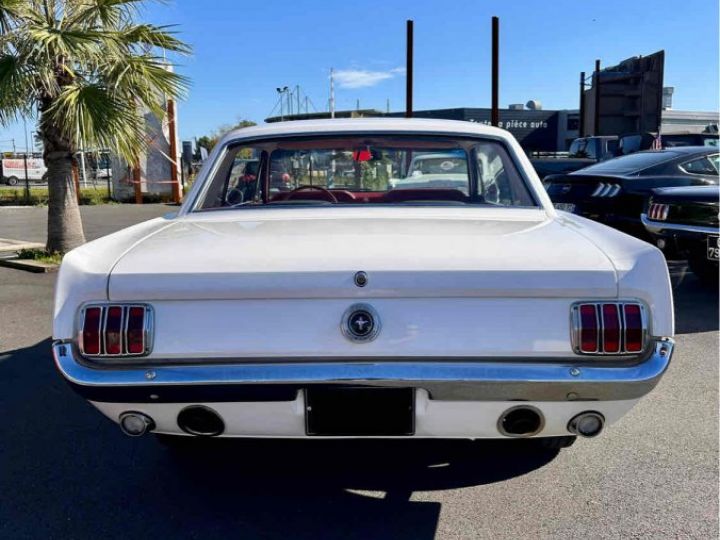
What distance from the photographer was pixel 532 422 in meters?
2.18

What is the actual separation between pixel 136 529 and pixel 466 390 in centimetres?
144

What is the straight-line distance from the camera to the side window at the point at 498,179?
3252mm

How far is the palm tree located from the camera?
291 inches

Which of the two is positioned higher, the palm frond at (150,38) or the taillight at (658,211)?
the palm frond at (150,38)

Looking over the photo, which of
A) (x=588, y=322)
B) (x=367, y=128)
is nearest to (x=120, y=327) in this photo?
(x=588, y=322)

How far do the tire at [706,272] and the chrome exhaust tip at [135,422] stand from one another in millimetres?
6487

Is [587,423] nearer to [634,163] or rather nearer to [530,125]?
[634,163]

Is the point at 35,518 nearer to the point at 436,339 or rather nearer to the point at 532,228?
the point at 436,339

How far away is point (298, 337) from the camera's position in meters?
2.09

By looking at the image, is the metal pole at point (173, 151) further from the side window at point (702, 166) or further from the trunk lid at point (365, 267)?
the trunk lid at point (365, 267)

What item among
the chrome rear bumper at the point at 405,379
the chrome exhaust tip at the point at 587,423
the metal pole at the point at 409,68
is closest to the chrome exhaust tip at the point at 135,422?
the chrome rear bumper at the point at 405,379

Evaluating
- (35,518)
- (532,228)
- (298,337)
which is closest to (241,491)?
(35,518)

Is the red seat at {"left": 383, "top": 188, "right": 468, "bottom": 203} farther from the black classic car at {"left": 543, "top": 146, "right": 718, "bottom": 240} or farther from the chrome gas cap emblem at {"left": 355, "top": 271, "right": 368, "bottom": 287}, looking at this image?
the black classic car at {"left": 543, "top": 146, "right": 718, "bottom": 240}

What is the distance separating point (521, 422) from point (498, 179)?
166 cm
